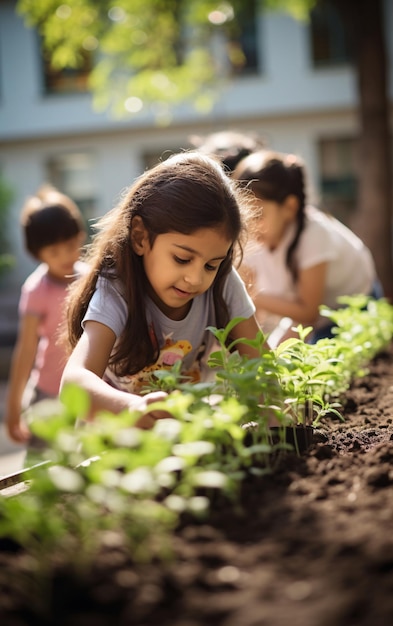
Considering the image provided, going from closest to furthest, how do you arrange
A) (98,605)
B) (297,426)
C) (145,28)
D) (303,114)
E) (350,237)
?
(98,605), (297,426), (350,237), (145,28), (303,114)

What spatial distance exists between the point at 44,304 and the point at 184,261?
2.04 m

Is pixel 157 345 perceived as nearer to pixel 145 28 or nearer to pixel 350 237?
pixel 350 237

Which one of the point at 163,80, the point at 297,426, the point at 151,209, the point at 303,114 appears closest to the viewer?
the point at 297,426

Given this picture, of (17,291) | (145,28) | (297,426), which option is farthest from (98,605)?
(17,291)

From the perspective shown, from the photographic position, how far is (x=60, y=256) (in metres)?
4.56

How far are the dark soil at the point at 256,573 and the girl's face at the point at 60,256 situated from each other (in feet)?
10.1

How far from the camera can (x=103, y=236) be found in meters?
2.85

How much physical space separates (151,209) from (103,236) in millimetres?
232

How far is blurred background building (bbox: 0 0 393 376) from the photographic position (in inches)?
873

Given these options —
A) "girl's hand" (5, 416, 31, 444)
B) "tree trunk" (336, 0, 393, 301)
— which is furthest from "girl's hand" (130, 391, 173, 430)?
"tree trunk" (336, 0, 393, 301)

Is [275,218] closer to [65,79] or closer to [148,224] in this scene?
[148,224]

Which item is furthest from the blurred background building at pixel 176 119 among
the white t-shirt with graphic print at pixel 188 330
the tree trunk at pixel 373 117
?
the white t-shirt with graphic print at pixel 188 330

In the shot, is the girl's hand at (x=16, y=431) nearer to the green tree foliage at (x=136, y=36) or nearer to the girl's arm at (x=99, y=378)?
the girl's arm at (x=99, y=378)

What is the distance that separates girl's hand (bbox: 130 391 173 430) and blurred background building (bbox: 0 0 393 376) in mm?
19640
